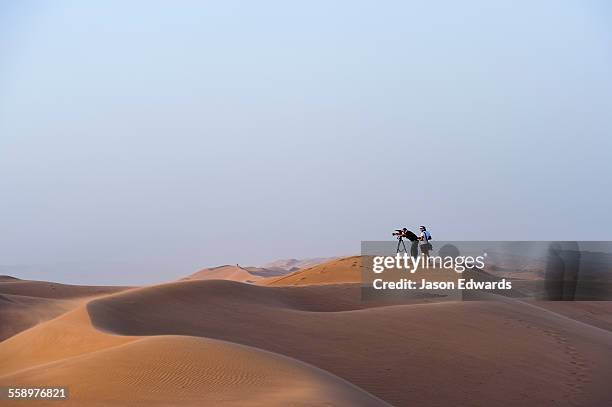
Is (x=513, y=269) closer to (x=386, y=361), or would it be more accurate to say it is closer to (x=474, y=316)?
(x=474, y=316)

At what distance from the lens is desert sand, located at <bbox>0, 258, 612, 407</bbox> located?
8953mm

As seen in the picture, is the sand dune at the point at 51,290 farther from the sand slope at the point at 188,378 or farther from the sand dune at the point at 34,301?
the sand slope at the point at 188,378

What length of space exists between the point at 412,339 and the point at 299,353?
2434 millimetres

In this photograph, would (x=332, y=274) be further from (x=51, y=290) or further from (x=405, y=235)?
(x=51, y=290)

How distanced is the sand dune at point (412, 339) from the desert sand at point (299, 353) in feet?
0.12

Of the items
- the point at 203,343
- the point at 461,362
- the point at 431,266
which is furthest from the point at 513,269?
the point at 203,343

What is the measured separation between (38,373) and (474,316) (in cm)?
980

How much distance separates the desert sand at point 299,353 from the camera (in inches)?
352

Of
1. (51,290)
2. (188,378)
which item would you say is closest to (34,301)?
(51,290)

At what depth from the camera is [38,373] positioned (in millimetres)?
9734

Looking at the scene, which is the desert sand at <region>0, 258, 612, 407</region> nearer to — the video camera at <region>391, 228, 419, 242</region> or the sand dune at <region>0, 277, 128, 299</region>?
the video camera at <region>391, 228, 419, 242</region>

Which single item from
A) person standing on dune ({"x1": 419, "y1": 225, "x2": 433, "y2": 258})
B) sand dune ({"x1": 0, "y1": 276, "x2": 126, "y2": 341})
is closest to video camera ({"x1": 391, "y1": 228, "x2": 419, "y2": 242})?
person standing on dune ({"x1": 419, "y1": 225, "x2": 433, "y2": 258})

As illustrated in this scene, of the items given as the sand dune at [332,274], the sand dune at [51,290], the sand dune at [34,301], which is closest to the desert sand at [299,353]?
the sand dune at [332,274]

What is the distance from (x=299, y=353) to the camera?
1345cm
